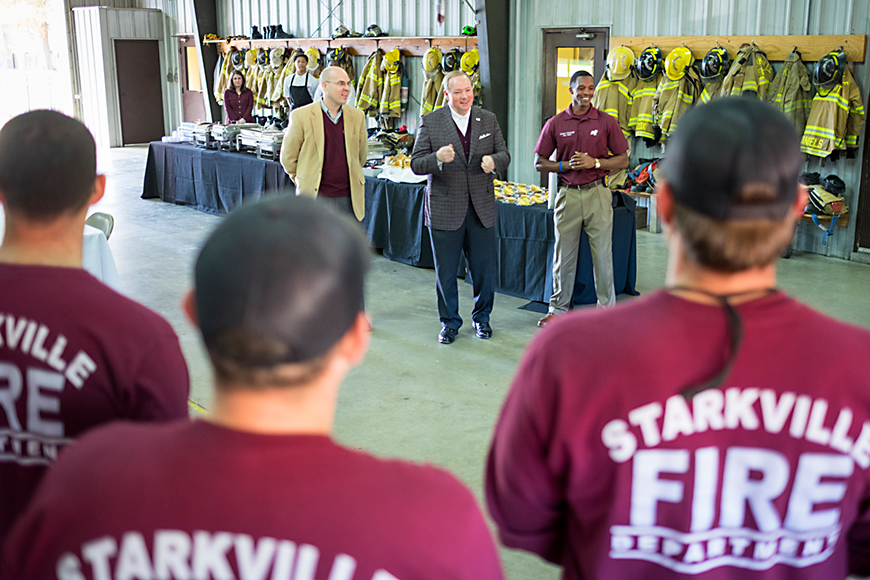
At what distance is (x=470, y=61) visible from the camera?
9.63 metres

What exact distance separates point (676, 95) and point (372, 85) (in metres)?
4.39

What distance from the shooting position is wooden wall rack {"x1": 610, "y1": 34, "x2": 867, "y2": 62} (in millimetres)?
6934

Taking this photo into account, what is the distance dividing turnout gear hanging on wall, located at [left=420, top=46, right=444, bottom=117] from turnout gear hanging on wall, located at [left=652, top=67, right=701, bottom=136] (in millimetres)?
2982

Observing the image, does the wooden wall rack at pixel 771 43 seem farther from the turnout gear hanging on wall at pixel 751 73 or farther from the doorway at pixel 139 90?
the doorway at pixel 139 90

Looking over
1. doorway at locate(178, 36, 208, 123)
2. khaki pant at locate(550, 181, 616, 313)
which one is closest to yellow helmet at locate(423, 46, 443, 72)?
khaki pant at locate(550, 181, 616, 313)

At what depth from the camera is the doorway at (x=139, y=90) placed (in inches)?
668

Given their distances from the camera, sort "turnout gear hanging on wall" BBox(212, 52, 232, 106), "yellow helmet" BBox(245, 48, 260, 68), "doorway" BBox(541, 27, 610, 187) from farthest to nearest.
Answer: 1. "turnout gear hanging on wall" BBox(212, 52, 232, 106)
2. "yellow helmet" BBox(245, 48, 260, 68)
3. "doorway" BBox(541, 27, 610, 187)

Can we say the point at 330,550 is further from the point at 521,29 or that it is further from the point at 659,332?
the point at 521,29

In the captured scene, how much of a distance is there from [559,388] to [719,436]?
0.76ft

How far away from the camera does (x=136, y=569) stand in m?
0.82

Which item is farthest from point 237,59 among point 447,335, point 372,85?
point 447,335

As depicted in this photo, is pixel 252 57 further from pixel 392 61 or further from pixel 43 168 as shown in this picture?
pixel 43 168

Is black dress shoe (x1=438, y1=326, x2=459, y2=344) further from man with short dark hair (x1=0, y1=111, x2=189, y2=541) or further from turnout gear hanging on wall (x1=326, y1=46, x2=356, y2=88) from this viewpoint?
turnout gear hanging on wall (x1=326, y1=46, x2=356, y2=88)

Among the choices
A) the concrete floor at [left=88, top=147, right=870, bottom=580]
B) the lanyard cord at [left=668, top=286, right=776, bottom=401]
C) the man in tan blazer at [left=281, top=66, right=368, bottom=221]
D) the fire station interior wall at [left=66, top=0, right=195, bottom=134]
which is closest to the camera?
the lanyard cord at [left=668, top=286, right=776, bottom=401]
